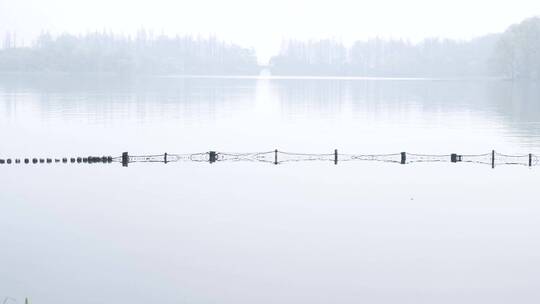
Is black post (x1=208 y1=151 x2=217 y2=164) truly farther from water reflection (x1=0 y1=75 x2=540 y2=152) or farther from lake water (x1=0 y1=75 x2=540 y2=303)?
water reflection (x1=0 y1=75 x2=540 y2=152)

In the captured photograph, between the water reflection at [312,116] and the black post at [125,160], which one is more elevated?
the water reflection at [312,116]

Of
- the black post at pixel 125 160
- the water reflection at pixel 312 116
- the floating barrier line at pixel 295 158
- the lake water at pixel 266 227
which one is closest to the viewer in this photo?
the lake water at pixel 266 227

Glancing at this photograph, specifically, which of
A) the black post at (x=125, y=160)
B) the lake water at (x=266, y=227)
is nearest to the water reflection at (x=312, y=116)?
the lake water at (x=266, y=227)

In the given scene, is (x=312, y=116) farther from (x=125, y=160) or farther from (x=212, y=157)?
(x=125, y=160)

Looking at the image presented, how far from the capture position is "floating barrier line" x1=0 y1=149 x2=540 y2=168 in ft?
172

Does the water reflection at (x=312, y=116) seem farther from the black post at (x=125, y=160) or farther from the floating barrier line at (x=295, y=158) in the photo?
the black post at (x=125, y=160)

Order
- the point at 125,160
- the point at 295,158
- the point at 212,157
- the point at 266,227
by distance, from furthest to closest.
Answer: the point at 295,158 → the point at 212,157 → the point at 125,160 → the point at 266,227

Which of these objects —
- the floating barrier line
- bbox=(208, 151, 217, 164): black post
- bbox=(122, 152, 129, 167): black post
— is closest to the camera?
bbox=(122, 152, 129, 167): black post

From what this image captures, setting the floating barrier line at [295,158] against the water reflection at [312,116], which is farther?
the water reflection at [312,116]

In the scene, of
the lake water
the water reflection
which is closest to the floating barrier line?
the lake water

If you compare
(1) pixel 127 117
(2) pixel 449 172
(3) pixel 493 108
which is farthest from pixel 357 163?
(3) pixel 493 108

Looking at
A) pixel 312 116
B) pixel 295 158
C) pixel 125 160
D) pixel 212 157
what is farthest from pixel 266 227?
pixel 312 116

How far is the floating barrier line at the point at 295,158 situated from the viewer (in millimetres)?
52562

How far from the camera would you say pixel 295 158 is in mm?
57219
